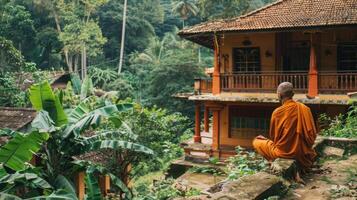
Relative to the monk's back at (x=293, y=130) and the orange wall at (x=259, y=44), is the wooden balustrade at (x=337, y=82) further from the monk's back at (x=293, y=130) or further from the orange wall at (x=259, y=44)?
the monk's back at (x=293, y=130)

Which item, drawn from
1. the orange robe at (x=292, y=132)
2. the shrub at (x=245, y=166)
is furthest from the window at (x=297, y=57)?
the orange robe at (x=292, y=132)

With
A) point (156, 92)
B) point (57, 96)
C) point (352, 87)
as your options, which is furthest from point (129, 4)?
point (57, 96)

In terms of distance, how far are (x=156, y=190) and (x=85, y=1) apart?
3146 centimetres

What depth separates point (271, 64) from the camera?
60.0 ft

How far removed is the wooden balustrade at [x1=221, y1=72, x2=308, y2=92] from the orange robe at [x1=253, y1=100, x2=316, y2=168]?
10629mm

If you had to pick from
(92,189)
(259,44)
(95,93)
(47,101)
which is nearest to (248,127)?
(259,44)

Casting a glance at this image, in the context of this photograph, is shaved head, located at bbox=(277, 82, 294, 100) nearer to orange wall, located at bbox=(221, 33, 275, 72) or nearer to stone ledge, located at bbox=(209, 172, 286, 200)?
stone ledge, located at bbox=(209, 172, 286, 200)

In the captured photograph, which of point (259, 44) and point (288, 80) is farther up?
point (259, 44)

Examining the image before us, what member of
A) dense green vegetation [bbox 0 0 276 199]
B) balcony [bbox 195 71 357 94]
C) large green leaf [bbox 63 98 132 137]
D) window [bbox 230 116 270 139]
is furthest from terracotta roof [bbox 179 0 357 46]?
large green leaf [bbox 63 98 132 137]

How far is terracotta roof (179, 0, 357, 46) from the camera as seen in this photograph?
1555cm

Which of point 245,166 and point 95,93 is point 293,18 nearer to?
point 245,166

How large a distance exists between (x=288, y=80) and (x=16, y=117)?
10217mm

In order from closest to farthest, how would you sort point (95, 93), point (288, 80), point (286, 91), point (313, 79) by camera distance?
point (286, 91) → point (313, 79) → point (288, 80) → point (95, 93)

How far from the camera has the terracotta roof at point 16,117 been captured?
11820 mm
